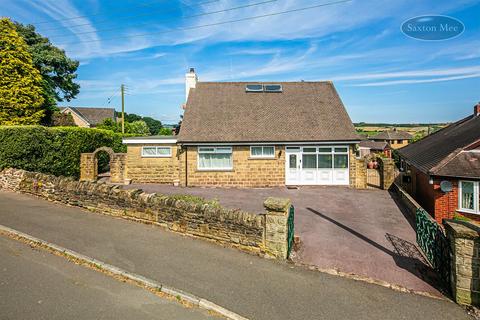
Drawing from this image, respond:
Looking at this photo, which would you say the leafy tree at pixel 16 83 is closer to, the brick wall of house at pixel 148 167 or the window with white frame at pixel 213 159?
the brick wall of house at pixel 148 167

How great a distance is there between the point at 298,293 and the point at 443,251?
3213 mm

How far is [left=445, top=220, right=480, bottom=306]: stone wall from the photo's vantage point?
469cm

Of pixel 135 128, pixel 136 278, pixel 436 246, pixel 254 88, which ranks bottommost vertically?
pixel 136 278

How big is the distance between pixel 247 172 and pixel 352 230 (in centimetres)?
814

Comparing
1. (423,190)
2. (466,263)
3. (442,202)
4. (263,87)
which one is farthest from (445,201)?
(263,87)

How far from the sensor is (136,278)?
508 cm

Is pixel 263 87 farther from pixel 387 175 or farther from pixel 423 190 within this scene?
pixel 423 190

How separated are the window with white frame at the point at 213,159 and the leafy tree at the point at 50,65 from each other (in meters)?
16.6

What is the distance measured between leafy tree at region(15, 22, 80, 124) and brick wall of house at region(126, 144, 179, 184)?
12751mm

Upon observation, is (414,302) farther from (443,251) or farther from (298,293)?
(298,293)

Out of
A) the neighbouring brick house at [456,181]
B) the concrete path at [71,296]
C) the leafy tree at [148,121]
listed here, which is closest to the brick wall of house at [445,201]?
the neighbouring brick house at [456,181]

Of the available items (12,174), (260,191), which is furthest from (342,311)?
(12,174)

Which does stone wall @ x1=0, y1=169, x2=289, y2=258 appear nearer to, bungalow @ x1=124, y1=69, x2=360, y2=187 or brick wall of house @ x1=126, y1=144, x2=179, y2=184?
brick wall of house @ x1=126, y1=144, x2=179, y2=184

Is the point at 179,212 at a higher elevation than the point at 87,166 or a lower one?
lower
